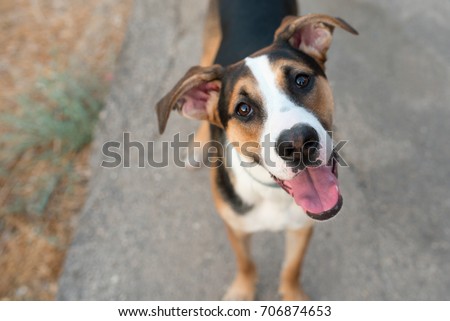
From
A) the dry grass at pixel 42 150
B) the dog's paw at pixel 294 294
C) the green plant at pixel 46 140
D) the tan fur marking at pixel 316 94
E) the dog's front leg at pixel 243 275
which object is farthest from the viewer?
the green plant at pixel 46 140

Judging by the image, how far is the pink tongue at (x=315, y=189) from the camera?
114 inches

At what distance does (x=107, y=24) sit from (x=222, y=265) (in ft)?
13.0

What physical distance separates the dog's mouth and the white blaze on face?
0.54 feet

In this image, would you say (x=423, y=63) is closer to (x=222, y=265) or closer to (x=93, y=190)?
(x=222, y=265)

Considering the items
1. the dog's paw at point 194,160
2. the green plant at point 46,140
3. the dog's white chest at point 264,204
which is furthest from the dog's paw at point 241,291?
the green plant at point 46,140

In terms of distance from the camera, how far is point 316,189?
294 cm

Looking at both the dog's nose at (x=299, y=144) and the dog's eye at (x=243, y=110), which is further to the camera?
the dog's eye at (x=243, y=110)

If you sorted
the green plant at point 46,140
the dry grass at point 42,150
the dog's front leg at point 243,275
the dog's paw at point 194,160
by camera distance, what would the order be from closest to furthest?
the dog's front leg at point 243,275
the dry grass at point 42,150
the dog's paw at point 194,160
the green plant at point 46,140

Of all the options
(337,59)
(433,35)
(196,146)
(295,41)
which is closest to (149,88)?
(196,146)

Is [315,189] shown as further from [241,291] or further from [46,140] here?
[46,140]

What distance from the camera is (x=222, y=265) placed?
4.25 meters

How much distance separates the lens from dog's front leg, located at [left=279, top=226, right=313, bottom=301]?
3.55 meters

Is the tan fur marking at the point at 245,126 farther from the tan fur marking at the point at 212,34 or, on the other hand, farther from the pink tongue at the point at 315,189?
the tan fur marking at the point at 212,34

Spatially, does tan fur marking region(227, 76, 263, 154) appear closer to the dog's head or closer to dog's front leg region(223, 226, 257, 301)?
the dog's head
